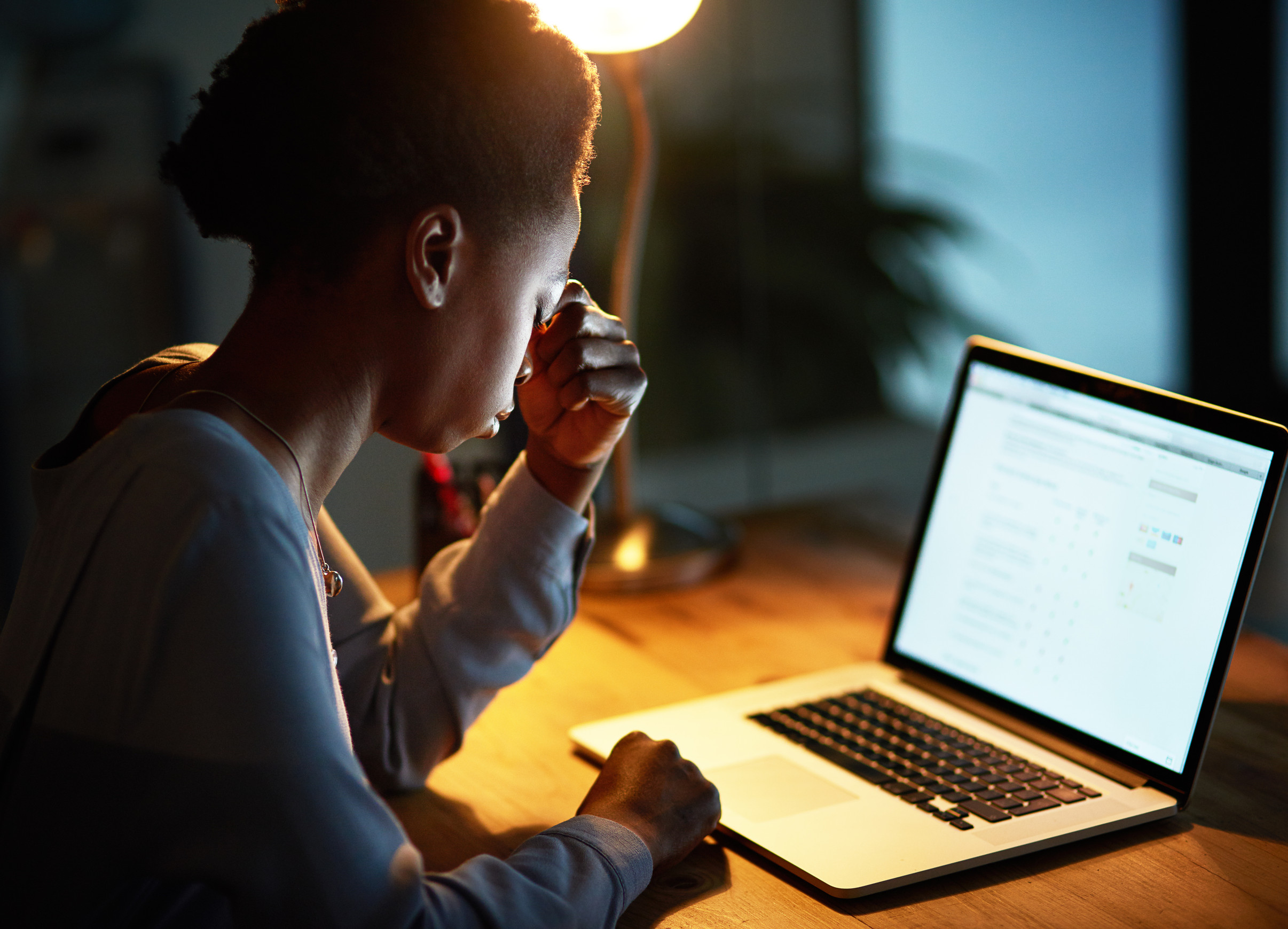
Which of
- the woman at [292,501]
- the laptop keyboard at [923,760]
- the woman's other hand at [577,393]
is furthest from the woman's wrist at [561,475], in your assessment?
the laptop keyboard at [923,760]

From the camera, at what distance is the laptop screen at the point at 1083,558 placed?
33.8 inches

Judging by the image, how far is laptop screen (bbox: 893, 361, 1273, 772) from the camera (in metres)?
0.86

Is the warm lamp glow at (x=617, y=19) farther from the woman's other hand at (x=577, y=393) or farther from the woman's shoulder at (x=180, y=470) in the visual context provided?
the woman's shoulder at (x=180, y=470)

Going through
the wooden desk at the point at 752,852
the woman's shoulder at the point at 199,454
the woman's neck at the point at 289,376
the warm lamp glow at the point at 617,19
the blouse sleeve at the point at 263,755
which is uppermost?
the warm lamp glow at the point at 617,19

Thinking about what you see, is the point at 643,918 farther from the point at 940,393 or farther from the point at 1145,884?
the point at 940,393

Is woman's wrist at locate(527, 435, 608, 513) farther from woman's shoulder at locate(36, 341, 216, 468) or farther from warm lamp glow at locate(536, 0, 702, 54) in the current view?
warm lamp glow at locate(536, 0, 702, 54)

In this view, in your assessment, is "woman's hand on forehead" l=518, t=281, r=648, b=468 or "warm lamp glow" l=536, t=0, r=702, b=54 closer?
"woman's hand on forehead" l=518, t=281, r=648, b=468

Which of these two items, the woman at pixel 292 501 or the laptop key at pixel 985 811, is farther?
the laptop key at pixel 985 811

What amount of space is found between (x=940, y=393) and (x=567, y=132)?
1.75 metres

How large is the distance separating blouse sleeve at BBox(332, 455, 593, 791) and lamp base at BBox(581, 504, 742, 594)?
32cm

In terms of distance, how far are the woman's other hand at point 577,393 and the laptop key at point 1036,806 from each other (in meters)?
0.43

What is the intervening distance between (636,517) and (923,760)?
0.65 meters

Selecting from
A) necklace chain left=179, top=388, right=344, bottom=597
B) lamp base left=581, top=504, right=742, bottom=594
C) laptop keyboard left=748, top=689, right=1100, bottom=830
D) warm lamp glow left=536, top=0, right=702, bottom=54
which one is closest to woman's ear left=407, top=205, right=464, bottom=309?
necklace chain left=179, top=388, right=344, bottom=597

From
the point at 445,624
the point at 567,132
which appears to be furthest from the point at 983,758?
the point at 567,132
